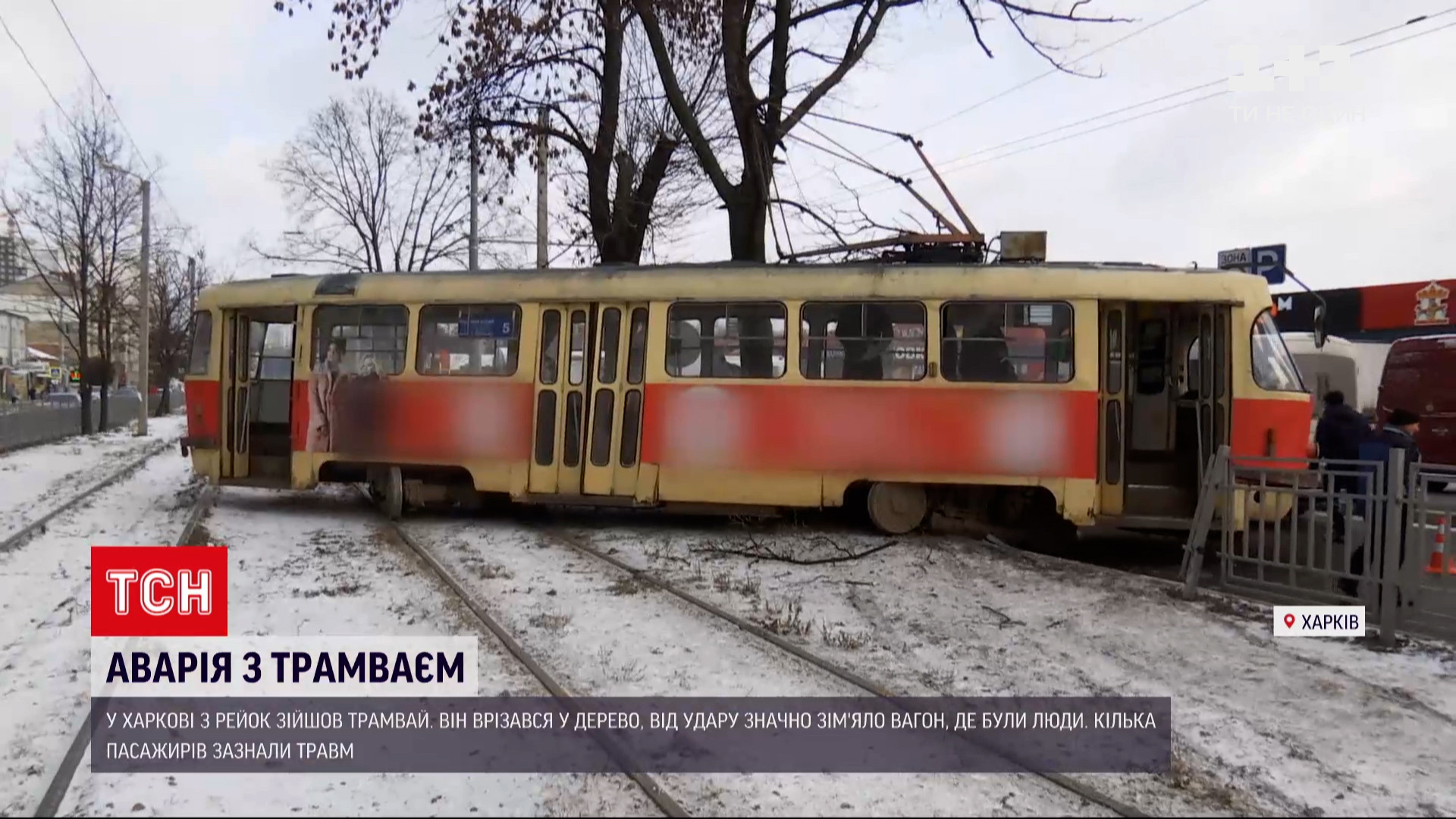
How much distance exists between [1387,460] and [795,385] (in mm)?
4922

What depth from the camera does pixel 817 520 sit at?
12.0 metres

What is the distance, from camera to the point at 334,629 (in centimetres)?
693

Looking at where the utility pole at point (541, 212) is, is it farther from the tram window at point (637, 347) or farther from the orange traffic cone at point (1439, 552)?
the orange traffic cone at point (1439, 552)

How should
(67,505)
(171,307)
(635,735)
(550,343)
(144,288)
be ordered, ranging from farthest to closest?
(171,307) < (144,288) < (67,505) < (550,343) < (635,735)

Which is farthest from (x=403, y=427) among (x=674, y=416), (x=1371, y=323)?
(x=1371, y=323)

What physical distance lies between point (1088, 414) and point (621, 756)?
22.2 feet

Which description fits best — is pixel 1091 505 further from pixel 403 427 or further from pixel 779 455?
pixel 403 427

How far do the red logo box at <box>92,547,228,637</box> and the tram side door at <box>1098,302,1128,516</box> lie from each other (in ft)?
24.3

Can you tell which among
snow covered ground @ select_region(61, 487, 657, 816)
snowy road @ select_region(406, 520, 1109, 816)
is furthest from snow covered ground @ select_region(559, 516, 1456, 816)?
snow covered ground @ select_region(61, 487, 657, 816)

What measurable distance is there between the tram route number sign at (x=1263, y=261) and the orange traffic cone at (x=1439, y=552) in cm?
830

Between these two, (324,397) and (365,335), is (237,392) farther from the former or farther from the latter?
(365,335)

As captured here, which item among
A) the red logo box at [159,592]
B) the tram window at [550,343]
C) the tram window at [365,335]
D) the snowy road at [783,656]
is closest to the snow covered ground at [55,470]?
the snowy road at [783,656]

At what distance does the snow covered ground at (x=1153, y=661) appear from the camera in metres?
4.67

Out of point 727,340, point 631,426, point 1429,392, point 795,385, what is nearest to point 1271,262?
point 1429,392
